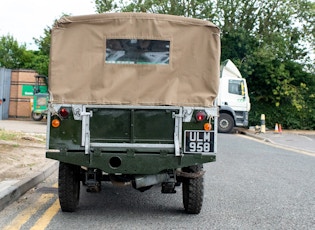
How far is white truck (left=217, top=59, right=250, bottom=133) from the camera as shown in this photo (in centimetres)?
2266

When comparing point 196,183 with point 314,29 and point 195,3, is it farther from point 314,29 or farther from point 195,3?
point 314,29

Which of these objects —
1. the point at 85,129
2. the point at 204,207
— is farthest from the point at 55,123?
the point at 204,207

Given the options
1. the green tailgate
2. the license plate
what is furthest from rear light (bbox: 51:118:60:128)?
the license plate

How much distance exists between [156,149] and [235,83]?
1789 centimetres

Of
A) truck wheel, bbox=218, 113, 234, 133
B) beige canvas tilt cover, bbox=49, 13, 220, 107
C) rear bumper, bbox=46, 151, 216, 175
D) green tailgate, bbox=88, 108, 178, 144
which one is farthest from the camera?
truck wheel, bbox=218, 113, 234, 133

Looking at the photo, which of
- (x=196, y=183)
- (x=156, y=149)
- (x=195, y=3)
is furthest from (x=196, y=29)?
(x=195, y=3)

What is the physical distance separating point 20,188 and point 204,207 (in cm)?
281

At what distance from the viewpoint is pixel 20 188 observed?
22.6 feet

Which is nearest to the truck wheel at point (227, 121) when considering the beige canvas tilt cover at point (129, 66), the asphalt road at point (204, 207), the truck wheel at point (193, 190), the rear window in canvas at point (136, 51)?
the asphalt road at point (204, 207)

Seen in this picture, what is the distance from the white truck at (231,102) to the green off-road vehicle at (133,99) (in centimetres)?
1701

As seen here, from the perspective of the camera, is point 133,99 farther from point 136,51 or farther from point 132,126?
point 136,51

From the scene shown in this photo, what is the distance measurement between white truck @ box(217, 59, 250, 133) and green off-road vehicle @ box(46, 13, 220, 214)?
55.8ft

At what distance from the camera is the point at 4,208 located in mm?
6094

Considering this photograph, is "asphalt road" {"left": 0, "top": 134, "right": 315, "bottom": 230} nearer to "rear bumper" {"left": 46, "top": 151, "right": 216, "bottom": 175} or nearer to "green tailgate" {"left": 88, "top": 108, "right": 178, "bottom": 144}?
"rear bumper" {"left": 46, "top": 151, "right": 216, "bottom": 175}
